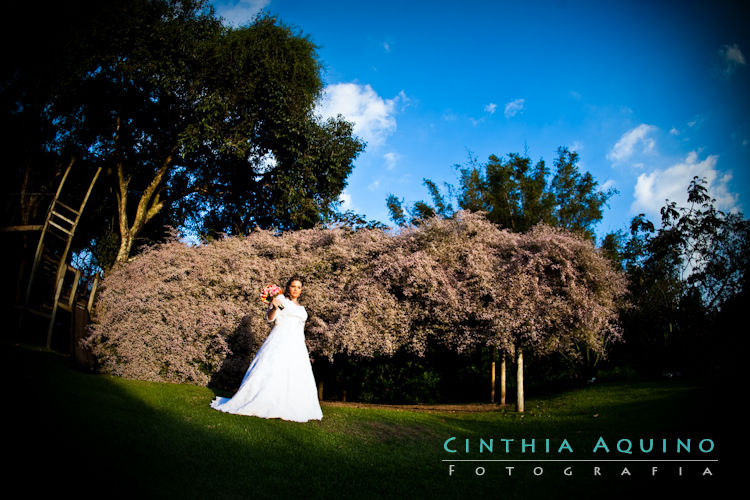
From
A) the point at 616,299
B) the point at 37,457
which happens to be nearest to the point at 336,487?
the point at 37,457

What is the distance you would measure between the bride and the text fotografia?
2.67 m

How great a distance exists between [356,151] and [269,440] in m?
15.4

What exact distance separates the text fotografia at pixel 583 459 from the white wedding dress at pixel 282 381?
266 centimetres

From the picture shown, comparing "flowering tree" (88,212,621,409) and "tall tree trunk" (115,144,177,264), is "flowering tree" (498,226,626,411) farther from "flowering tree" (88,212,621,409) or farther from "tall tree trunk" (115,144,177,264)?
"tall tree trunk" (115,144,177,264)


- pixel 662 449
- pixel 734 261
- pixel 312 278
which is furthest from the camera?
pixel 734 261

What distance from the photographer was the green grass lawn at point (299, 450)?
13.2 ft

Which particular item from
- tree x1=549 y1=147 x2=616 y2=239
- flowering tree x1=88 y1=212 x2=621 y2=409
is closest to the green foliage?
tree x1=549 y1=147 x2=616 y2=239

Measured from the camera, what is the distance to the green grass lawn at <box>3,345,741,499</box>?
4.04m

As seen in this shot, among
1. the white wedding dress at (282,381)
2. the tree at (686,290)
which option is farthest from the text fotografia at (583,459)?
the tree at (686,290)

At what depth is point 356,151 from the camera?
63.7ft

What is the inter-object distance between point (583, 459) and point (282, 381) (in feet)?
16.5

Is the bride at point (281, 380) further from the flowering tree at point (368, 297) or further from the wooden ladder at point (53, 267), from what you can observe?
the wooden ladder at point (53, 267)

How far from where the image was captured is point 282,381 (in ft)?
24.5

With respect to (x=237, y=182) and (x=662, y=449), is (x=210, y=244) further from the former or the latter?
(x=662, y=449)
